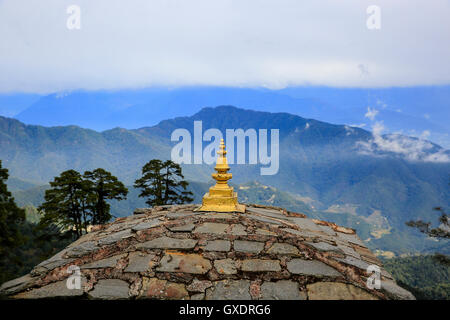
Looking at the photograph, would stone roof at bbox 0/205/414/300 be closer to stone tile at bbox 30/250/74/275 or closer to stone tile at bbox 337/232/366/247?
stone tile at bbox 30/250/74/275

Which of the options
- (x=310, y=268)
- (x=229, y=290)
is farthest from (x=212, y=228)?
(x=310, y=268)

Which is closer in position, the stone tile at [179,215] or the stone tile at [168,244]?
the stone tile at [168,244]

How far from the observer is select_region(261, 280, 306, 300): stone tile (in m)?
4.44

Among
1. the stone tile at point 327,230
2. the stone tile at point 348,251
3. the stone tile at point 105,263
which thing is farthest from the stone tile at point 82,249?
the stone tile at point 327,230

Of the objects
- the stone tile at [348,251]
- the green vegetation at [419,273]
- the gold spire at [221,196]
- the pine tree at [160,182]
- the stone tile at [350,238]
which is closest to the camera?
the stone tile at [348,251]

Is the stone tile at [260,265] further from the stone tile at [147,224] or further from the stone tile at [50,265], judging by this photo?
the stone tile at [50,265]

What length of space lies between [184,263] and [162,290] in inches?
24.1

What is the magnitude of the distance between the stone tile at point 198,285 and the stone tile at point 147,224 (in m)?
2.03

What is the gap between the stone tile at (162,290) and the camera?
448 cm

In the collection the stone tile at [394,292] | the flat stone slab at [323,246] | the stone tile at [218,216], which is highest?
the stone tile at [218,216]

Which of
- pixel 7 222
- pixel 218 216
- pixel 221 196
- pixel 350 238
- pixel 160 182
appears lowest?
pixel 350 238

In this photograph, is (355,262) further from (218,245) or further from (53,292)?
(53,292)

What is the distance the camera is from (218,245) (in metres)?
5.58
